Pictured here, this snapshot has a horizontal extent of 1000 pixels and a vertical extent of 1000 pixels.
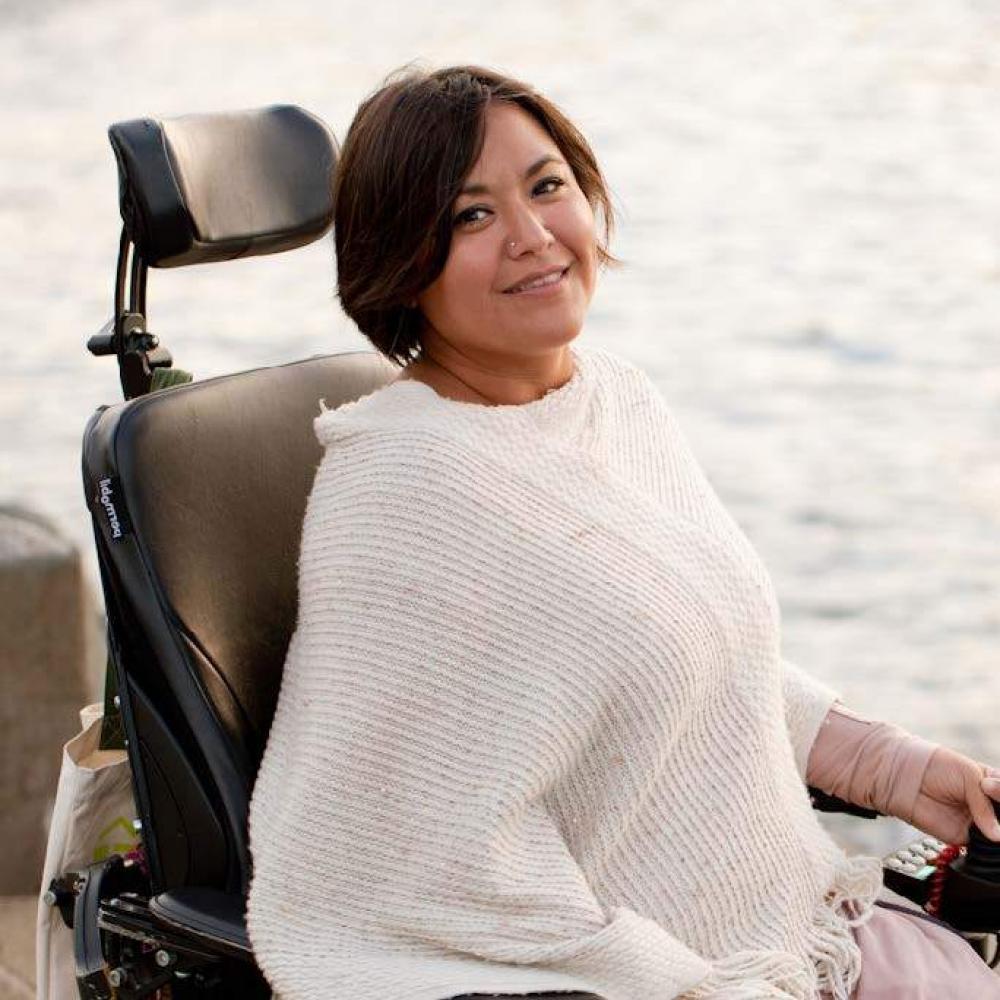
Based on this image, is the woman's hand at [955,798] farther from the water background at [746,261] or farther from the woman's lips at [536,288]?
the water background at [746,261]

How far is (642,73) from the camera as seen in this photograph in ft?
34.4

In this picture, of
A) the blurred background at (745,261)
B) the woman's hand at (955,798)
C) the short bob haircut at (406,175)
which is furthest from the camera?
the blurred background at (745,261)

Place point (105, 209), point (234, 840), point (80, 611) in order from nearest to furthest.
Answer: point (234, 840), point (80, 611), point (105, 209)

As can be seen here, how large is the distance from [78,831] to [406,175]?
2.83 ft

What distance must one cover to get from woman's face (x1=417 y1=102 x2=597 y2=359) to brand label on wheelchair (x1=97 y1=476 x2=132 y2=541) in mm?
385

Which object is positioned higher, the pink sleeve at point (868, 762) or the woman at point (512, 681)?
the woman at point (512, 681)

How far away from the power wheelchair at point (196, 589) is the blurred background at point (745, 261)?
0.52 m

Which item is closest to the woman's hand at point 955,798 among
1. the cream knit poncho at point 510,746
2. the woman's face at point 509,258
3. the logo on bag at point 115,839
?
the cream knit poncho at point 510,746

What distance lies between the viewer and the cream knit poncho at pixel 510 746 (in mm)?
1896

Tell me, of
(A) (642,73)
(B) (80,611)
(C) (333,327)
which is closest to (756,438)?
(C) (333,327)

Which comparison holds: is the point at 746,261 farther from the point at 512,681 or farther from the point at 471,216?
the point at 512,681

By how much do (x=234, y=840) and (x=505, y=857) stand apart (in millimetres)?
322

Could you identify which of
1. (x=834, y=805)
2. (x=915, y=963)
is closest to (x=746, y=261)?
(x=834, y=805)

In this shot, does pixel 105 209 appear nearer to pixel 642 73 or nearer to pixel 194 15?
pixel 642 73
